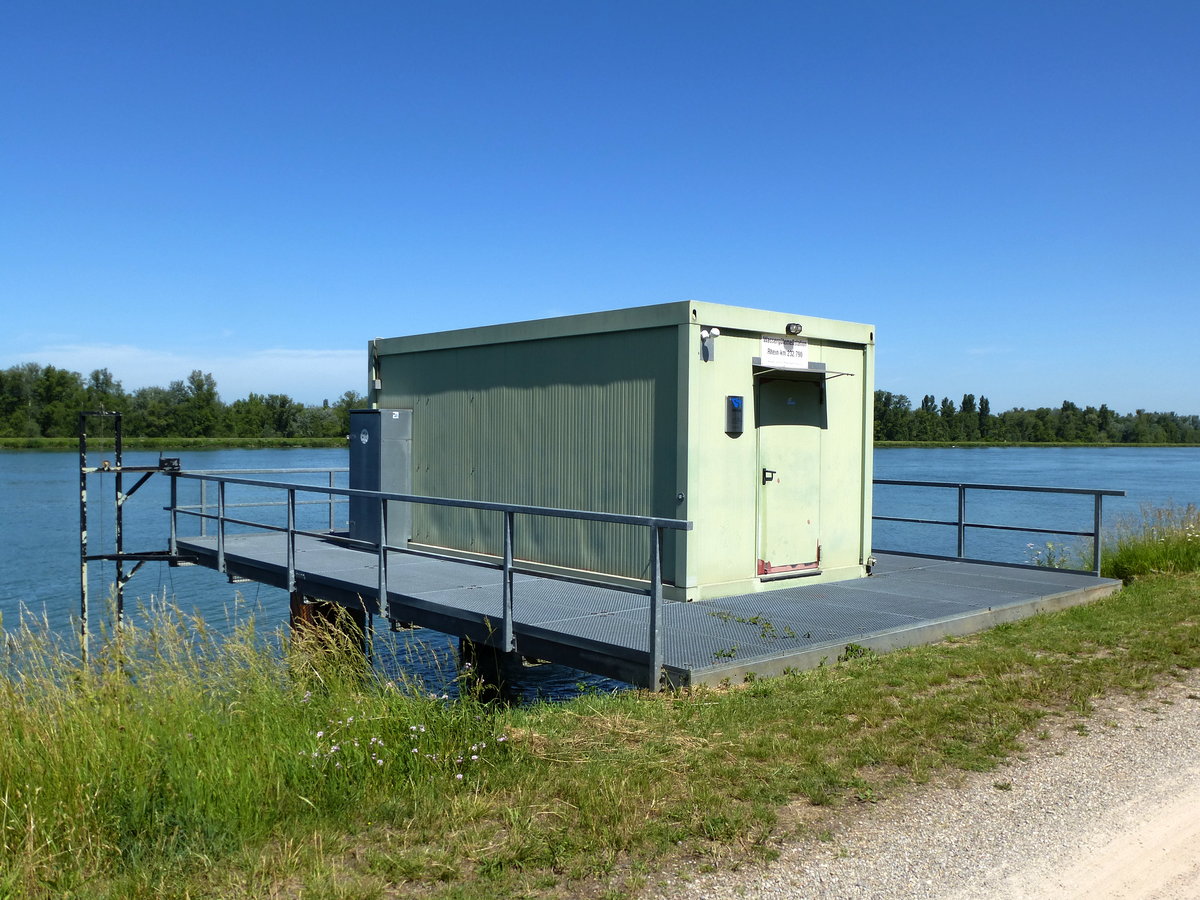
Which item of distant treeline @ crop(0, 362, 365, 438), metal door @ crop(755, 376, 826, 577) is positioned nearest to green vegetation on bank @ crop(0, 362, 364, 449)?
distant treeline @ crop(0, 362, 365, 438)

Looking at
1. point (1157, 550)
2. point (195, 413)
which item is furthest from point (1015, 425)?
point (1157, 550)

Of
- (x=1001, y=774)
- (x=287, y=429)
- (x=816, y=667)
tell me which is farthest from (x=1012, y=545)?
(x=287, y=429)

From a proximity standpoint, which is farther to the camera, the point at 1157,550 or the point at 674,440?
the point at 1157,550

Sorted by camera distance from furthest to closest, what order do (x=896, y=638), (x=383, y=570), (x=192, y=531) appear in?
1. (x=192, y=531)
2. (x=383, y=570)
3. (x=896, y=638)

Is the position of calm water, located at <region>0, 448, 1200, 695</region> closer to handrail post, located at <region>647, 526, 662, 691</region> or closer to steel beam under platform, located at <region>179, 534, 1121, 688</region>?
steel beam under platform, located at <region>179, 534, 1121, 688</region>

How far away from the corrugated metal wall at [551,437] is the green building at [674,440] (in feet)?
0.05

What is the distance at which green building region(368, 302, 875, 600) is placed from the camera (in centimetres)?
857

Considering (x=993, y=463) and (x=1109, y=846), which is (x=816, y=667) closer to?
(x=1109, y=846)

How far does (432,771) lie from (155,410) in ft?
256

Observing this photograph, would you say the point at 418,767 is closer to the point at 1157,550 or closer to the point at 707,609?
the point at 707,609

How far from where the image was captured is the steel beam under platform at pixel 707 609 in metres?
6.54

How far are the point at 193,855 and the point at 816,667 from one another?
4146 mm

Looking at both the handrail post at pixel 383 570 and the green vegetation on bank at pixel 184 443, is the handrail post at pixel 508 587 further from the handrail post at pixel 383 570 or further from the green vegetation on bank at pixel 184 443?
the green vegetation on bank at pixel 184 443

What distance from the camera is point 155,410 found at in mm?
75125
